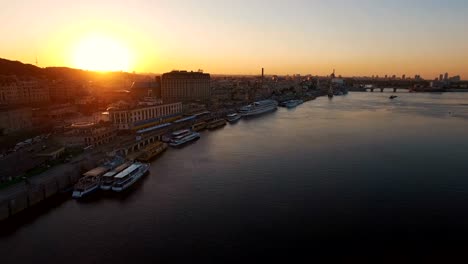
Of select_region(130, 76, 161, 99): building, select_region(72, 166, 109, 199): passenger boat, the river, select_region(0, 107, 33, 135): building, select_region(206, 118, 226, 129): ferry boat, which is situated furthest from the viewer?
select_region(130, 76, 161, 99): building

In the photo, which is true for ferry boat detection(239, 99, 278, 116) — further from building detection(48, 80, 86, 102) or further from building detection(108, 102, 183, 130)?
building detection(48, 80, 86, 102)

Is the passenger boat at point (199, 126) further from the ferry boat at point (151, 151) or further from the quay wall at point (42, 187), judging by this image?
the quay wall at point (42, 187)

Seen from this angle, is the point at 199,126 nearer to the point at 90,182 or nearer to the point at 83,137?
A: the point at 83,137

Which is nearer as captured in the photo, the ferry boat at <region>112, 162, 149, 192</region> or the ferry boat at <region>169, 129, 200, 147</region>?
the ferry boat at <region>112, 162, 149, 192</region>

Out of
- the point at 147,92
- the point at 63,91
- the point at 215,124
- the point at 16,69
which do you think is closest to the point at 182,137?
the point at 215,124

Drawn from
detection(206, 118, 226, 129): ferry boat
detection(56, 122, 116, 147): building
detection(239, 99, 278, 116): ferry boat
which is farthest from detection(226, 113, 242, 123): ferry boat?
detection(56, 122, 116, 147): building

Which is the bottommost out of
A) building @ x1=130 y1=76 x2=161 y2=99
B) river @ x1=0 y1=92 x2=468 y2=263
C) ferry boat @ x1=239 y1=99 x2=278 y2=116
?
river @ x1=0 y1=92 x2=468 y2=263

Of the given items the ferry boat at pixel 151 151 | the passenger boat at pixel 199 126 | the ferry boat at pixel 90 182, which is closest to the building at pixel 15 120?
the ferry boat at pixel 151 151
